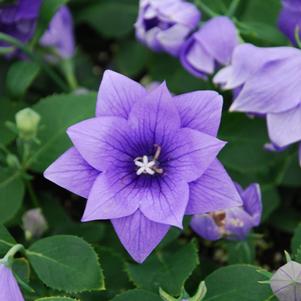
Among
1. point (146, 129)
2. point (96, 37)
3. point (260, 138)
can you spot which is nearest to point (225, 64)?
point (260, 138)

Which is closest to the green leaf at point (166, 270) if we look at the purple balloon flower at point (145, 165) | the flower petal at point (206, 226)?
the flower petal at point (206, 226)

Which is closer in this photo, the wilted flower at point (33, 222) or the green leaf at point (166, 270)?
the green leaf at point (166, 270)

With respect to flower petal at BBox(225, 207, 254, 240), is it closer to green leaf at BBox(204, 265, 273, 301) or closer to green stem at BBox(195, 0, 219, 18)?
green leaf at BBox(204, 265, 273, 301)

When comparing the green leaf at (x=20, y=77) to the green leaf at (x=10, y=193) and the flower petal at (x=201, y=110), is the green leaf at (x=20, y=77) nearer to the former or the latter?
the green leaf at (x=10, y=193)

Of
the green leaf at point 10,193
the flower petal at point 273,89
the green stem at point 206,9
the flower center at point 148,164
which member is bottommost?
the green leaf at point 10,193

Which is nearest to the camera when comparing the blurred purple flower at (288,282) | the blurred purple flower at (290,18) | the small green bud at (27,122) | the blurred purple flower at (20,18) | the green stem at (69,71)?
the blurred purple flower at (288,282)

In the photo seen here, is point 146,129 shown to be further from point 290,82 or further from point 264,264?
point 264,264

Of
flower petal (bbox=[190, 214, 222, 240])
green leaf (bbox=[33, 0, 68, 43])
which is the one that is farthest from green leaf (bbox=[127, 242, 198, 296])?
green leaf (bbox=[33, 0, 68, 43])
